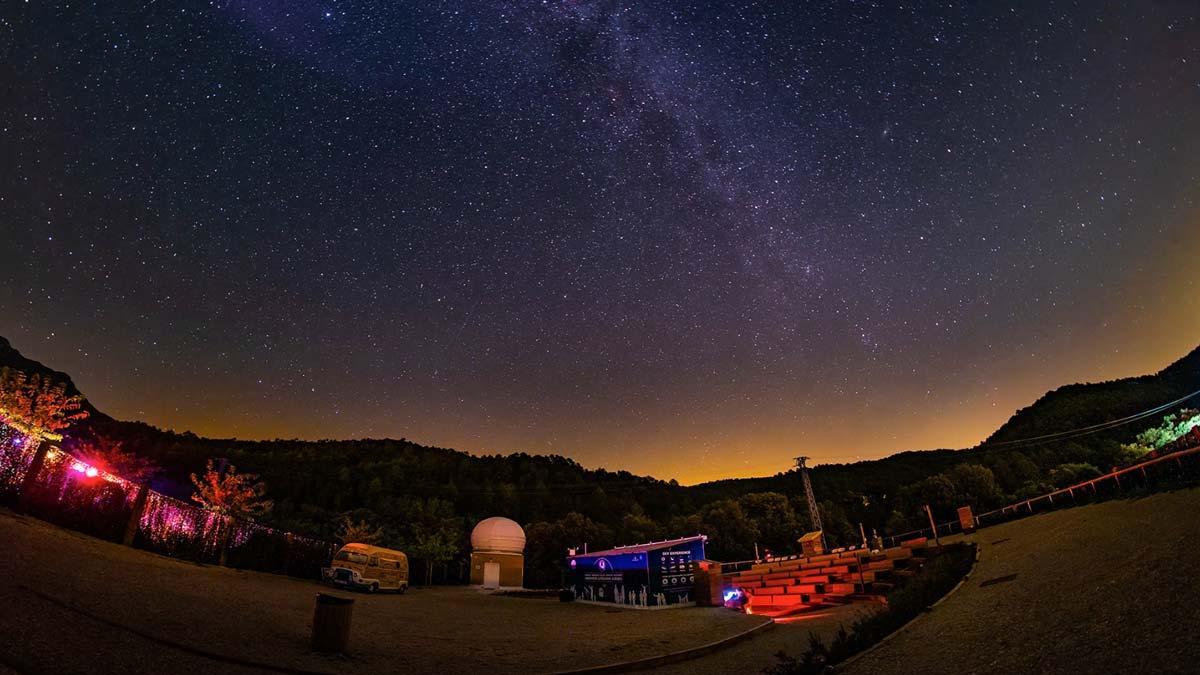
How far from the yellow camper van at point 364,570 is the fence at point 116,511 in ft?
10.4

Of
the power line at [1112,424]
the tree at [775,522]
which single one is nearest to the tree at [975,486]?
the power line at [1112,424]

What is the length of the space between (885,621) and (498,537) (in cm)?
3549

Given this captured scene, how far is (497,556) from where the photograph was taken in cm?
4062

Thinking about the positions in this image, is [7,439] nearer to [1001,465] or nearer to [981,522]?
[981,522]

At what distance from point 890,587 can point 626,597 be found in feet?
43.4

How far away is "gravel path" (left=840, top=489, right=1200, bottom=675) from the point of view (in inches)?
219

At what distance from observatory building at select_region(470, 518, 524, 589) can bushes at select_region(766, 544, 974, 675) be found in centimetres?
3137

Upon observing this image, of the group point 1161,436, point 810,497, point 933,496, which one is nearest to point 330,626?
point 810,497

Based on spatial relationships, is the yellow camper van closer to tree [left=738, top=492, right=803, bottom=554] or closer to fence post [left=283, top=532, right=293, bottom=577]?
fence post [left=283, top=532, right=293, bottom=577]

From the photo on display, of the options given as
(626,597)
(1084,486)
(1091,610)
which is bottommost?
(626,597)

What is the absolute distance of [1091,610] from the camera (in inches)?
277

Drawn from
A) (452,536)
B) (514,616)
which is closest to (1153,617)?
(514,616)

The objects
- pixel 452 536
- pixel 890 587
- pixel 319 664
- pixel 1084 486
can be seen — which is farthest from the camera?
pixel 452 536

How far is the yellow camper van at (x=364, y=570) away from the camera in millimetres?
22266
